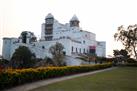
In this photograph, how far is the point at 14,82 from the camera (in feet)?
46.5

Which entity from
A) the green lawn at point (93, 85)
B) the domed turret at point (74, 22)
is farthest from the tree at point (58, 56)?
the green lawn at point (93, 85)

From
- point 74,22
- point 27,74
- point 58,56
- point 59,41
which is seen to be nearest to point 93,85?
point 27,74

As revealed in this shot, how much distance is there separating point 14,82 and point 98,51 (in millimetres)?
62571

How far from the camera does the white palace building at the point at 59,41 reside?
206 ft

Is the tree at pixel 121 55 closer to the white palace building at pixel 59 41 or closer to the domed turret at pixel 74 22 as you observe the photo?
the white palace building at pixel 59 41

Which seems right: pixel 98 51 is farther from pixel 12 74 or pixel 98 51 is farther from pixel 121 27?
pixel 12 74

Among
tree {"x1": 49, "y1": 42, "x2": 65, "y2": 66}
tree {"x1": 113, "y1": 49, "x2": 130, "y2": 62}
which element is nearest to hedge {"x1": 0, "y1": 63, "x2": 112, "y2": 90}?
tree {"x1": 49, "y1": 42, "x2": 65, "y2": 66}

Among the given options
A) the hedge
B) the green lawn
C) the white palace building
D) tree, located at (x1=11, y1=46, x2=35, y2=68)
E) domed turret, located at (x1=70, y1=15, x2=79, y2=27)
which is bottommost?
the green lawn

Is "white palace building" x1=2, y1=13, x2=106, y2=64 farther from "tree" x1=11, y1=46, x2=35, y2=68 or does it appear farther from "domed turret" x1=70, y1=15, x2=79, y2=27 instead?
"tree" x1=11, y1=46, x2=35, y2=68

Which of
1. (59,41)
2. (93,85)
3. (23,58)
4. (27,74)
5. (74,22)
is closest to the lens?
(93,85)

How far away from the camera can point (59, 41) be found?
63500 mm

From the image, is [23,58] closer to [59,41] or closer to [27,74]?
[59,41]

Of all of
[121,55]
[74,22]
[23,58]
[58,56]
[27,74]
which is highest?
[74,22]

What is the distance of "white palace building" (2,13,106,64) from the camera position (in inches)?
2471
